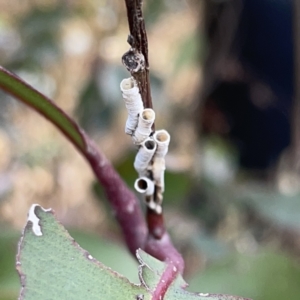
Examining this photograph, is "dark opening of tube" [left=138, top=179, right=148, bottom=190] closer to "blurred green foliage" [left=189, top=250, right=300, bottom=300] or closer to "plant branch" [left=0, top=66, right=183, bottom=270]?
"plant branch" [left=0, top=66, right=183, bottom=270]

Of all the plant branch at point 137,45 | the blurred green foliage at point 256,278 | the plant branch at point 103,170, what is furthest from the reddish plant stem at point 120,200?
the blurred green foliage at point 256,278

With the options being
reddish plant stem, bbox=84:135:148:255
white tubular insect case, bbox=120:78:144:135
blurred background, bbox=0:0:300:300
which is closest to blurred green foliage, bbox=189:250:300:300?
blurred background, bbox=0:0:300:300

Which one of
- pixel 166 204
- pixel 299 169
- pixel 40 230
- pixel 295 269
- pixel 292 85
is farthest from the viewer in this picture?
pixel 292 85

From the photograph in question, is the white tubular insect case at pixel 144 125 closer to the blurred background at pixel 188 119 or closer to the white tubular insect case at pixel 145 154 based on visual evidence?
the white tubular insect case at pixel 145 154

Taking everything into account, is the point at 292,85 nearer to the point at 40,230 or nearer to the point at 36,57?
the point at 36,57

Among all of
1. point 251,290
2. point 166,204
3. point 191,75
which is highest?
point 191,75

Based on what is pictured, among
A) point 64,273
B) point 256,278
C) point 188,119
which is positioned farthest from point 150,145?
point 188,119

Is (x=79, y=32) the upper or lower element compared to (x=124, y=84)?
upper

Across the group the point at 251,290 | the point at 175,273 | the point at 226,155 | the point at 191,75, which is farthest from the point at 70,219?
the point at 175,273
